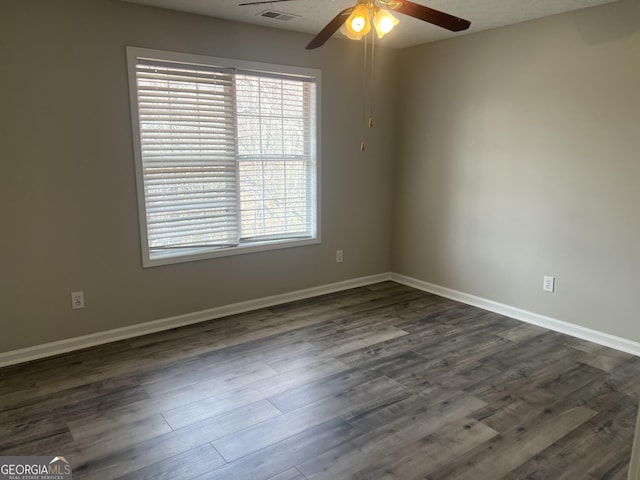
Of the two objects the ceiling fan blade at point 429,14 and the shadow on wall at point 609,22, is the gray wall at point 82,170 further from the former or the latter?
the shadow on wall at point 609,22

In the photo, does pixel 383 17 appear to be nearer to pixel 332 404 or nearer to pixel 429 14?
pixel 429 14

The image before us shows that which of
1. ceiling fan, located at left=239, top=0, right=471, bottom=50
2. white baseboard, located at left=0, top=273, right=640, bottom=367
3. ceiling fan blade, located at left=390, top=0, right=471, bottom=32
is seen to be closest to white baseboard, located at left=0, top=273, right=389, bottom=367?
white baseboard, located at left=0, top=273, right=640, bottom=367

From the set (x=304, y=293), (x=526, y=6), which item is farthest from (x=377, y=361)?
(x=526, y=6)

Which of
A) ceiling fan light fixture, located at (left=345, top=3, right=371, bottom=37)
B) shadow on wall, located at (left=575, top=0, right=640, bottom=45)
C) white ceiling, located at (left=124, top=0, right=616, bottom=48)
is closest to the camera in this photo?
ceiling fan light fixture, located at (left=345, top=3, right=371, bottom=37)

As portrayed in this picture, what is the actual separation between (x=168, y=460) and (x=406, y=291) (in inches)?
119

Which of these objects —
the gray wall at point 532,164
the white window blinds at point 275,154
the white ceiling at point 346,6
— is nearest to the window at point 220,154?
the white window blinds at point 275,154

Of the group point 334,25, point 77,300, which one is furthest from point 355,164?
point 77,300

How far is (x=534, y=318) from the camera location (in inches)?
147

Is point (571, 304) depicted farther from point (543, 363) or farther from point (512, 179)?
point (512, 179)

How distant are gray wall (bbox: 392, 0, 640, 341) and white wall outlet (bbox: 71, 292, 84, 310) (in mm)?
3088

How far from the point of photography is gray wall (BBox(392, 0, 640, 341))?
10.3ft

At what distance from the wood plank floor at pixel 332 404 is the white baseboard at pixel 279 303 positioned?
0.09 metres

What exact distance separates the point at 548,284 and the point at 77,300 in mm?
3557

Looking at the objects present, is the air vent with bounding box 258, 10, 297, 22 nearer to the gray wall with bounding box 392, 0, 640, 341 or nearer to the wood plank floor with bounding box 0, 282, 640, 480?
the gray wall with bounding box 392, 0, 640, 341
